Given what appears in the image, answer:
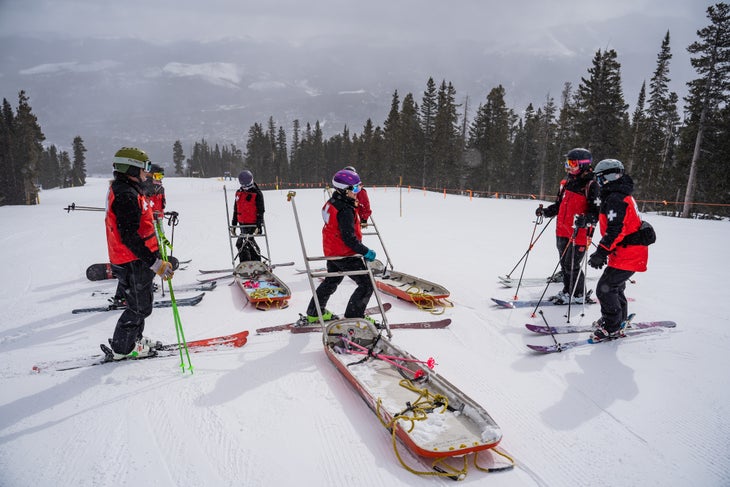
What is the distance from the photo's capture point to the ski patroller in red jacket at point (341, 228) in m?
4.39

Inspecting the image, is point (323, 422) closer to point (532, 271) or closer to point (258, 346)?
point (258, 346)

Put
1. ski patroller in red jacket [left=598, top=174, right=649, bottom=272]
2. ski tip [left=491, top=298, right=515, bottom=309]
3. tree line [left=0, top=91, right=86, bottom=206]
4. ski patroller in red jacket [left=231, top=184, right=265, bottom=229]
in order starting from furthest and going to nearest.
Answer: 1. tree line [left=0, top=91, right=86, bottom=206]
2. ski patroller in red jacket [left=231, top=184, right=265, bottom=229]
3. ski tip [left=491, top=298, right=515, bottom=309]
4. ski patroller in red jacket [left=598, top=174, right=649, bottom=272]

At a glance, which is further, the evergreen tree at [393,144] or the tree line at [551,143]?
the evergreen tree at [393,144]

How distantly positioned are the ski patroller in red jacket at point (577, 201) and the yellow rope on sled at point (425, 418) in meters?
3.92

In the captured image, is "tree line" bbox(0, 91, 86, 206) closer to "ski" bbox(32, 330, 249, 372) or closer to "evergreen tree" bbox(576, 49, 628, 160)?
"ski" bbox(32, 330, 249, 372)

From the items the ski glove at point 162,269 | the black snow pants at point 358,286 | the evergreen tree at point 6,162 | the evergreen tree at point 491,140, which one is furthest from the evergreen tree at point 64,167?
the black snow pants at point 358,286

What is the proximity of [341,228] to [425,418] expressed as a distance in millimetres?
2348

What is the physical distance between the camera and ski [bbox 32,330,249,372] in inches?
153

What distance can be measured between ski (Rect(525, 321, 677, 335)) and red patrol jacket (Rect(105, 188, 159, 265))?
184 inches

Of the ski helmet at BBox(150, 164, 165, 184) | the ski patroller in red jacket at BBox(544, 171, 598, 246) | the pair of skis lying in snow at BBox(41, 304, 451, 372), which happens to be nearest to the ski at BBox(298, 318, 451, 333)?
the pair of skis lying in snow at BBox(41, 304, 451, 372)

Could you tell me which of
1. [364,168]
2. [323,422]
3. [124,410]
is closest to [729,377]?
[323,422]

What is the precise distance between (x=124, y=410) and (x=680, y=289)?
8.80 m

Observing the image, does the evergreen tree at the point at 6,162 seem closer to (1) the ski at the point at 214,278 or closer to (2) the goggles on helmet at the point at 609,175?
(1) the ski at the point at 214,278

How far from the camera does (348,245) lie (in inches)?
174
